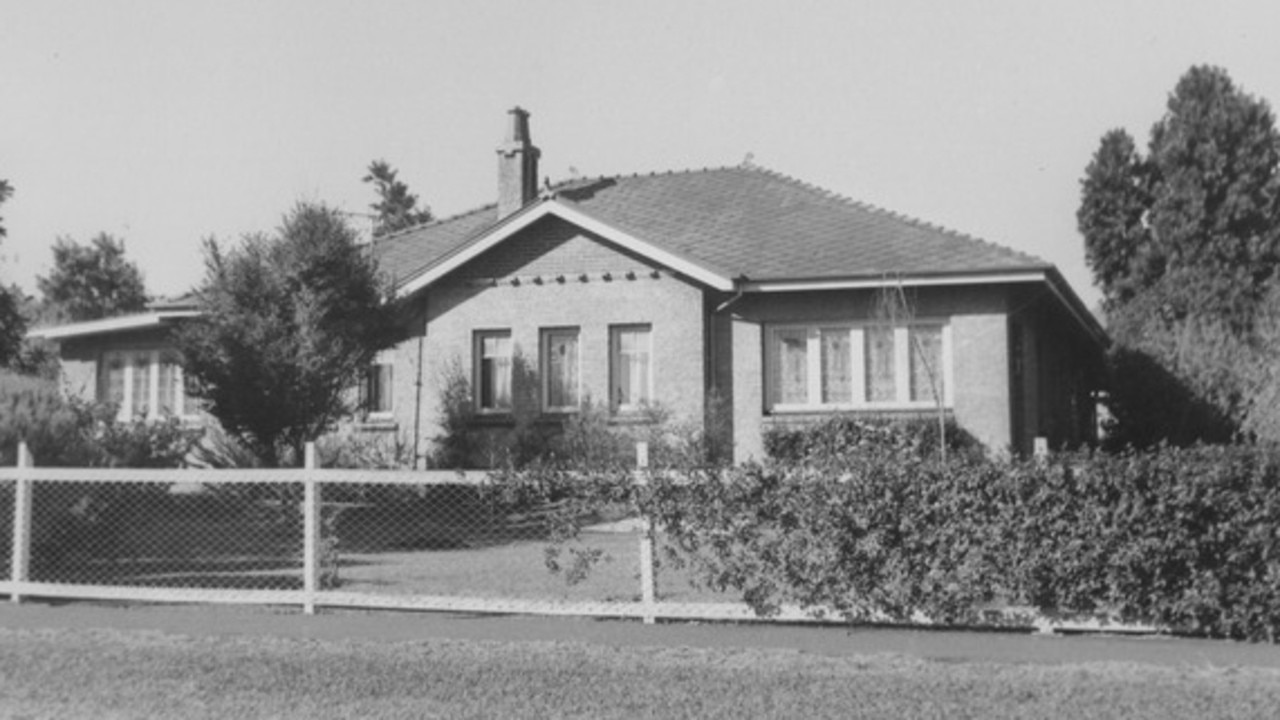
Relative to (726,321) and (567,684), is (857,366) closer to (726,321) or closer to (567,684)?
(726,321)

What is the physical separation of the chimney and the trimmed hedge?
1562cm

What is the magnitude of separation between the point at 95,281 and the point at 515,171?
56460 millimetres

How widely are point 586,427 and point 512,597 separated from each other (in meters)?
9.34

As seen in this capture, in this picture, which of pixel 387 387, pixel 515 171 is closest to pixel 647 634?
pixel 387 387

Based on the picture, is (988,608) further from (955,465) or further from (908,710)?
(908,710)

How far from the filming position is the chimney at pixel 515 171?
84.1 feet

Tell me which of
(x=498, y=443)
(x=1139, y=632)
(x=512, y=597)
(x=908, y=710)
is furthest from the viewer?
(x=498, y=443)

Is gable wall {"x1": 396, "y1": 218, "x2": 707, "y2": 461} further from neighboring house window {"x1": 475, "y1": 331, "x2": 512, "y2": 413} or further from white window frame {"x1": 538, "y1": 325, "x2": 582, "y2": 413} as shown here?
neighboring house window {"x1": 475, "y1": 331, "x2": 512, "y2": 413}

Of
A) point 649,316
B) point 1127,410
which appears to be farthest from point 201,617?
point 1127,410

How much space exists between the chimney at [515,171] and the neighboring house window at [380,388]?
12.6ft

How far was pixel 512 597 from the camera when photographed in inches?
455

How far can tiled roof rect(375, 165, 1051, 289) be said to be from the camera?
20828mm

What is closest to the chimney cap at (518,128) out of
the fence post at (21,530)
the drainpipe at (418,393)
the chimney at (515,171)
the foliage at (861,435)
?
the chimney at (515,171)

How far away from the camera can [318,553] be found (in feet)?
38.0
